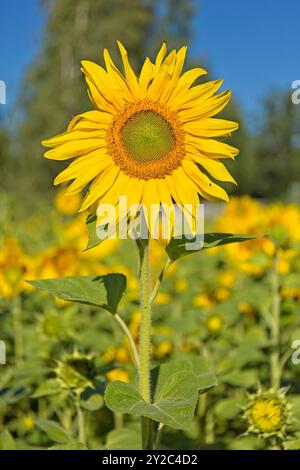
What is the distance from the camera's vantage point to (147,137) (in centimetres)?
107

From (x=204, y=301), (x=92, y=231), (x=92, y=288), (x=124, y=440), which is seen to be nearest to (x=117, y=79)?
(x=92, y=231)

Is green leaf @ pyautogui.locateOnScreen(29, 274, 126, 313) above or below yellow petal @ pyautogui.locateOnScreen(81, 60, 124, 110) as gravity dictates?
below

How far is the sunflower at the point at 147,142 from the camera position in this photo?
41.1 inches

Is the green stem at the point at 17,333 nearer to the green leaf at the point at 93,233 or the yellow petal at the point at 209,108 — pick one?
the green leaf at the point at 93,233

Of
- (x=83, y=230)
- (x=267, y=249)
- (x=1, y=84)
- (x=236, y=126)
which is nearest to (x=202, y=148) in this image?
(x=236, y=126)

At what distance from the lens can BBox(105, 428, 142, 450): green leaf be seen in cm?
134

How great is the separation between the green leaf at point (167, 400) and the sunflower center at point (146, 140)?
0.35 metres

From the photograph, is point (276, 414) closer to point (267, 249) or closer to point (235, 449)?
point (235, 449)

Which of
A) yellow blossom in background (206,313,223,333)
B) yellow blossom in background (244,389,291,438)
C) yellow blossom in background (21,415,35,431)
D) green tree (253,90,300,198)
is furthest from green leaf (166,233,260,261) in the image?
green tree (253,90,300,198)

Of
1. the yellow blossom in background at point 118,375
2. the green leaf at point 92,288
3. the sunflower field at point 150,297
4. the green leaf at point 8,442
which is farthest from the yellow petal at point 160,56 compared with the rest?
the yellow blossom in background at point 118,375

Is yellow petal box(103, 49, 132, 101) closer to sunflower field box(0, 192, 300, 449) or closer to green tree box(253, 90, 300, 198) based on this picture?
sunflower field box(0, 192, 300, 449)

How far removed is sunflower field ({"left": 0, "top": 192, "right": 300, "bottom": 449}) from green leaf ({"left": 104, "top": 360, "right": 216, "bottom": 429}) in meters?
0.12
